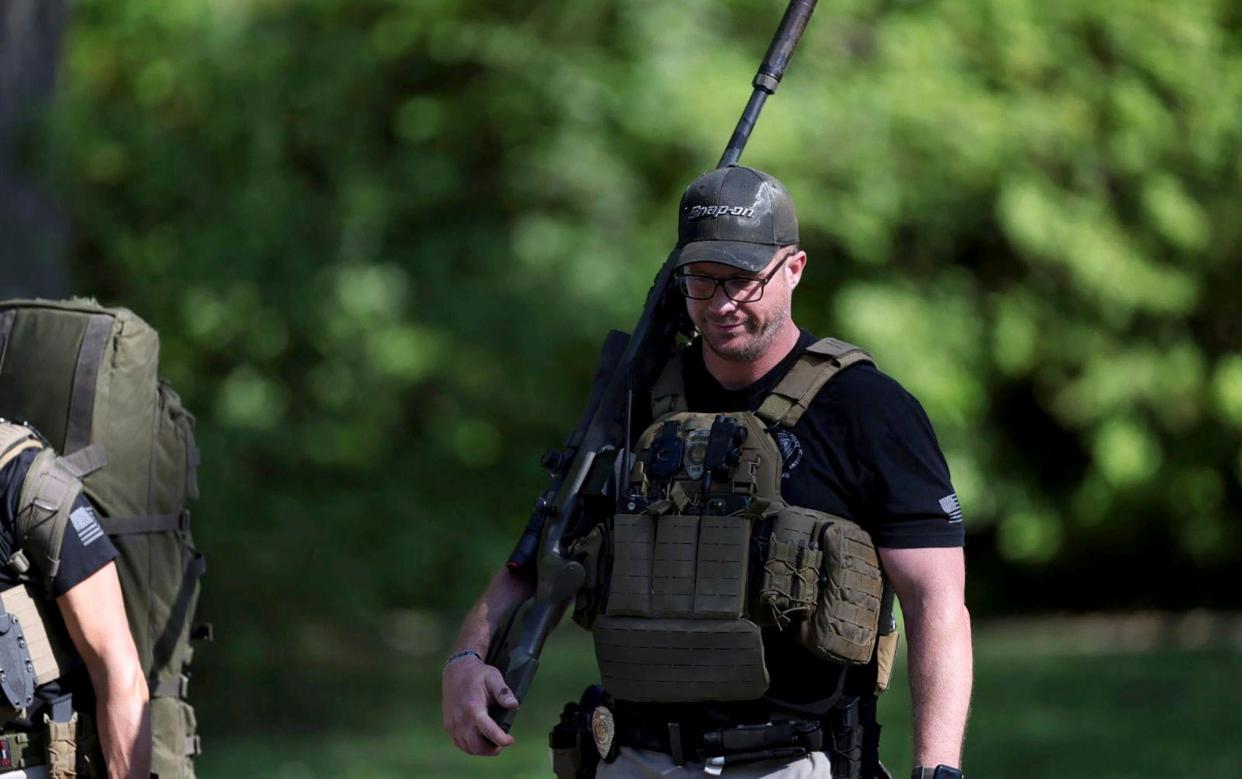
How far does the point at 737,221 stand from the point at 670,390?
1.27 feet

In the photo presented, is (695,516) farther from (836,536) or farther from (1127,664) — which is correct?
(1127,664)

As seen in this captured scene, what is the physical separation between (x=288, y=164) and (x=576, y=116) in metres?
2.03

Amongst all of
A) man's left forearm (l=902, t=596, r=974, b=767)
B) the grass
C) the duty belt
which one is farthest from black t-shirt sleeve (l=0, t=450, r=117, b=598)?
the grass

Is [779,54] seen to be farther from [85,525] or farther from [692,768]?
[85,525]

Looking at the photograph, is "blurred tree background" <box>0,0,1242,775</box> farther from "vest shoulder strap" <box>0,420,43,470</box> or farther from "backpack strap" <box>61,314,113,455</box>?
"vest shoulder strap" <box>0,420,43,470</box>

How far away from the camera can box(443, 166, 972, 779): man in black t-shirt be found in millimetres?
3568

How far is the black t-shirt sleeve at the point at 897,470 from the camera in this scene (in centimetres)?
359

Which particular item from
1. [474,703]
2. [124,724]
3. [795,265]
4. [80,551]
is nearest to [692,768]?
[474,703]

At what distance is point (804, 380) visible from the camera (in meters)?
3.69

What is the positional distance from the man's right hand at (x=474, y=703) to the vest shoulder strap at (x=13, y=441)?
1.01 meters

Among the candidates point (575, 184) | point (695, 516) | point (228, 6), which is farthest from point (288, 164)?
point (695, 516)

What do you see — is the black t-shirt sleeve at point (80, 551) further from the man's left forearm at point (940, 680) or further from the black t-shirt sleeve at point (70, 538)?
the man's left forearm at point (940, 680)

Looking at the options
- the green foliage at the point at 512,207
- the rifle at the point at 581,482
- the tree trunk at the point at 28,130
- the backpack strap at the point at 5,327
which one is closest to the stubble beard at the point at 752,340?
the rifle at the point at 581,482

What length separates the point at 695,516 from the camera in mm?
3693
